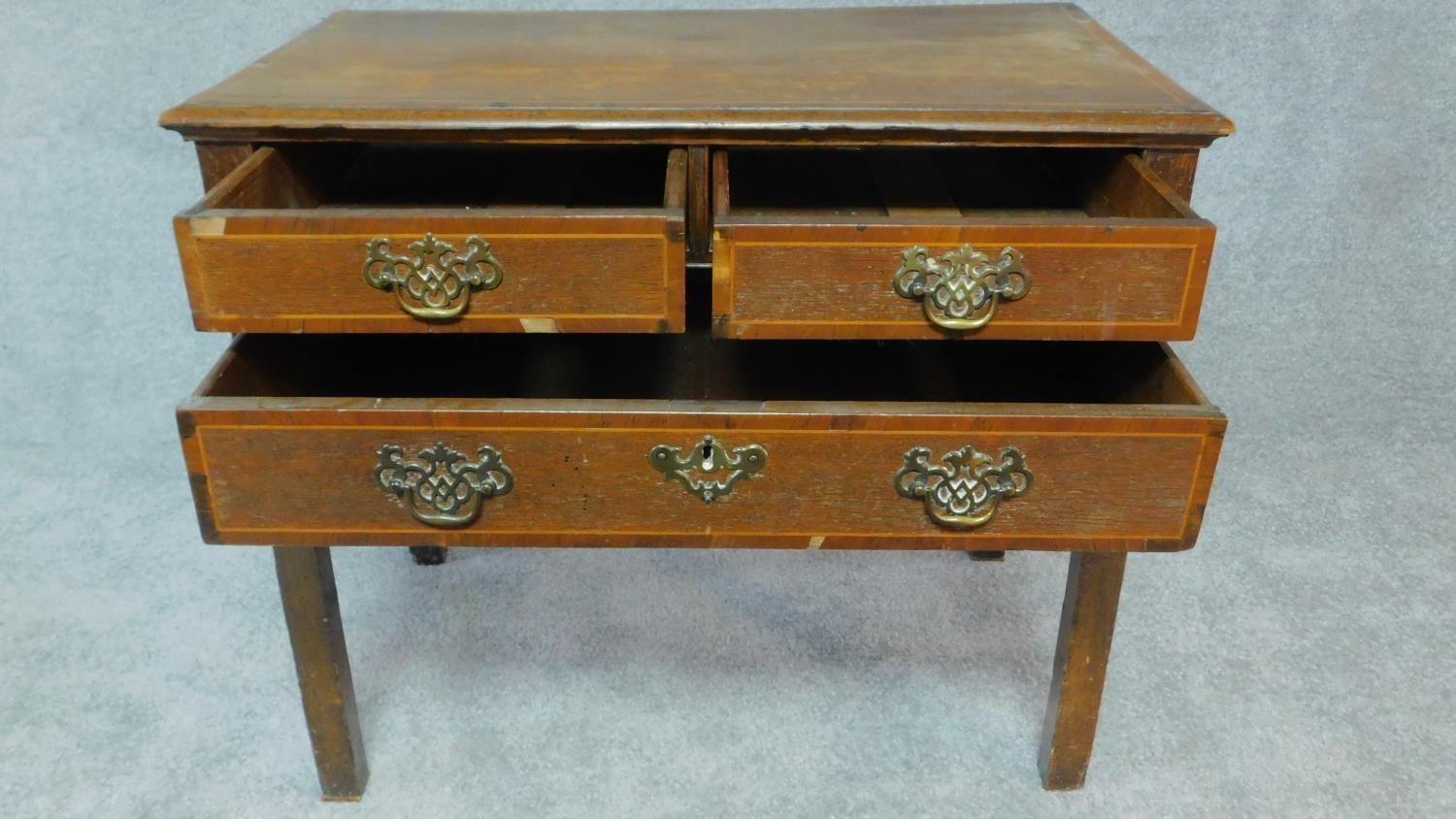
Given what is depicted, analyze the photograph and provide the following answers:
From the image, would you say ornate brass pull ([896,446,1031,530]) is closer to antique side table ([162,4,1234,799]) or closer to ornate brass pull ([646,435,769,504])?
antique side table ([162,4,1234,799])

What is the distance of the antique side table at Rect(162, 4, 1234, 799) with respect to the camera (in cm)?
96

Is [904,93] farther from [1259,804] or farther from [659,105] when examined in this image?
[1259,804]

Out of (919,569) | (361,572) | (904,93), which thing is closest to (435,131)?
(904,93)

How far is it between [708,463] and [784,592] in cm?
62

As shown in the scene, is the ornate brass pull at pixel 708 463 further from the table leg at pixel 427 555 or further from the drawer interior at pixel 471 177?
the table leg at pixel 427 555

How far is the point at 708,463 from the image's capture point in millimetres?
995

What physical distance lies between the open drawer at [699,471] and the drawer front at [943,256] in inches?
2.4

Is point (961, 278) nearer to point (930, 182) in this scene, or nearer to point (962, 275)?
point (962, 275)

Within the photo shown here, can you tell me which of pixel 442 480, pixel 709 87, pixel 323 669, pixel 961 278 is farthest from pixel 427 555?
pixel 961 278

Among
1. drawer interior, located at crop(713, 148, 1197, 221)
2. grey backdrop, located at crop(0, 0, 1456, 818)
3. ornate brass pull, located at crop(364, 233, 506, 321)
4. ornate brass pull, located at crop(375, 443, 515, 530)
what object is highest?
ornate brass pull, located at crop(364, 233, 506, 321)

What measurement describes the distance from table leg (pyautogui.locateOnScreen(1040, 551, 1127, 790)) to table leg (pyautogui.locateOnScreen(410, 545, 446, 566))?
30.5 inches

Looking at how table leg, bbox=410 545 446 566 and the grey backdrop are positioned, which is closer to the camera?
the grey backdrop

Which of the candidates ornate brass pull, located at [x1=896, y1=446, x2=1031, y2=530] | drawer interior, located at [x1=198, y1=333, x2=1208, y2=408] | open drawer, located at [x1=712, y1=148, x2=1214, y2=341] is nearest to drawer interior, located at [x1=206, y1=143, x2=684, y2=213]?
drawer interior, located at [x1=198, y1=333, x2=1208, y2=408]

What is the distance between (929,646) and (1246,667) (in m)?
0.35
